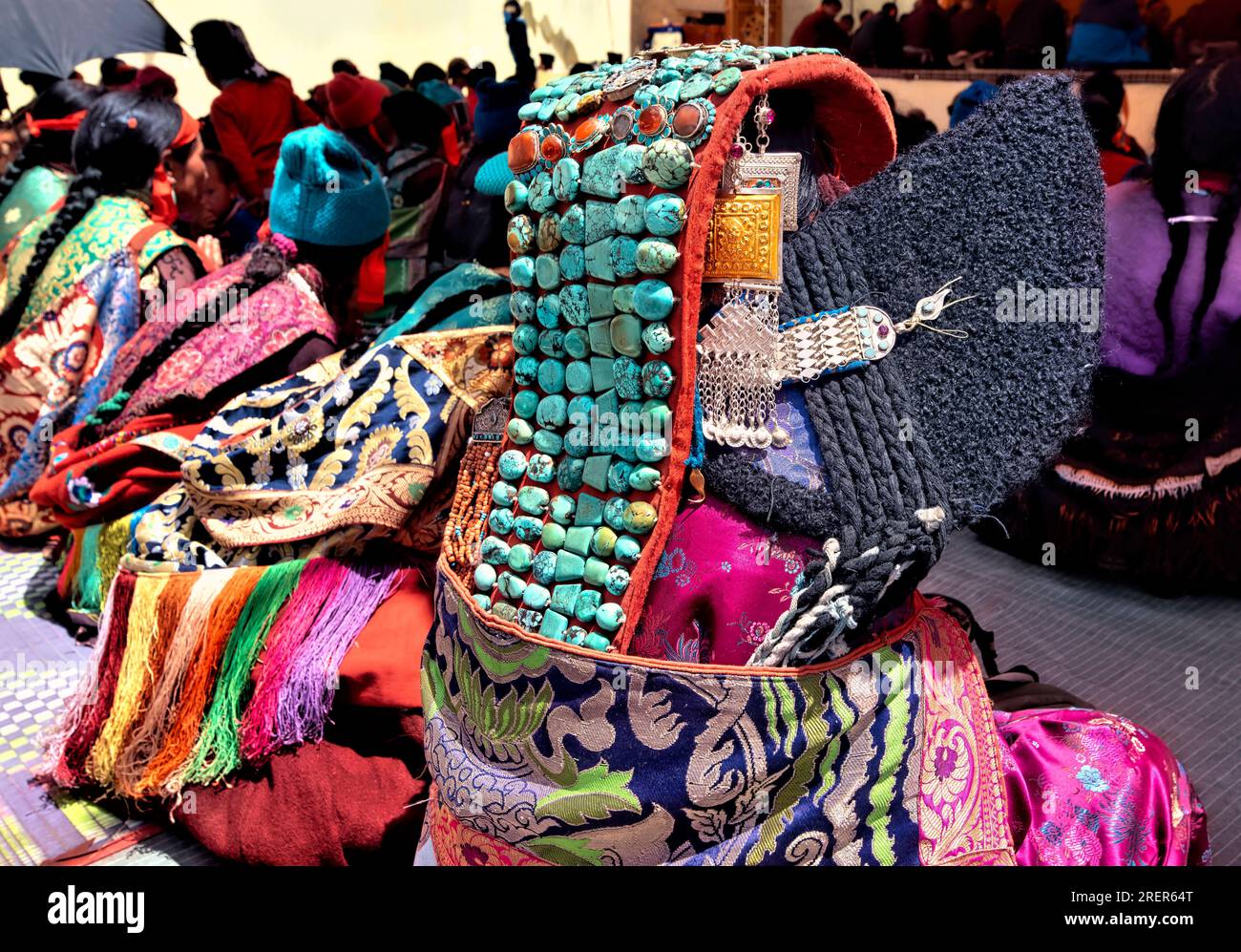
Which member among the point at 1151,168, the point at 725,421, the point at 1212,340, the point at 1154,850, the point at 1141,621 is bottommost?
the point at 1141,621

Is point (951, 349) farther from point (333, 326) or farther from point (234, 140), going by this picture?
point (234, 140)

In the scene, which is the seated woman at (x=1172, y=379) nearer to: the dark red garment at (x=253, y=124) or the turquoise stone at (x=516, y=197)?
the turquoise stone at (x=516, y=197)

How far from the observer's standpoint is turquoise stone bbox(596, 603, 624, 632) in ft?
3.50

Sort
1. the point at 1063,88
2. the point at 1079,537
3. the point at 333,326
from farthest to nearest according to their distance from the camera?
the point at 1079,537 < the point at 333,326 < the point at 1063,88

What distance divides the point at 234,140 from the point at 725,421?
18.7 ft

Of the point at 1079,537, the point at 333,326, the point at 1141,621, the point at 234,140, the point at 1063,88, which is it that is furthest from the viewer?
the point at 234,140

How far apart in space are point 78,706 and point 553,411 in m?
1.42

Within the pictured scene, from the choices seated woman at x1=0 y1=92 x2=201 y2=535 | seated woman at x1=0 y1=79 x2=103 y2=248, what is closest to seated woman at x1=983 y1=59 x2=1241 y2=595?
seated woman at x1=0 y1=92 x2=201 y2=535

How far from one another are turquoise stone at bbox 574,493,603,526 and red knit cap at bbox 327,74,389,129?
18.2 feet

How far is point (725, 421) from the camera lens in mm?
1078

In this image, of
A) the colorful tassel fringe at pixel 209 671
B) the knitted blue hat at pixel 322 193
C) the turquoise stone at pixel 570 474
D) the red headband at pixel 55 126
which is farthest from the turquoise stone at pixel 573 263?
the red headband at pixel 55 126

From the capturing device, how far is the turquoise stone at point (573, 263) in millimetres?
1094

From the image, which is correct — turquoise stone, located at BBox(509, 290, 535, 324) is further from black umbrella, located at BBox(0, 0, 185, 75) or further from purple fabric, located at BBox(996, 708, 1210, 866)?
black umbrella, located at BBox(0, 0, 185, 75)
